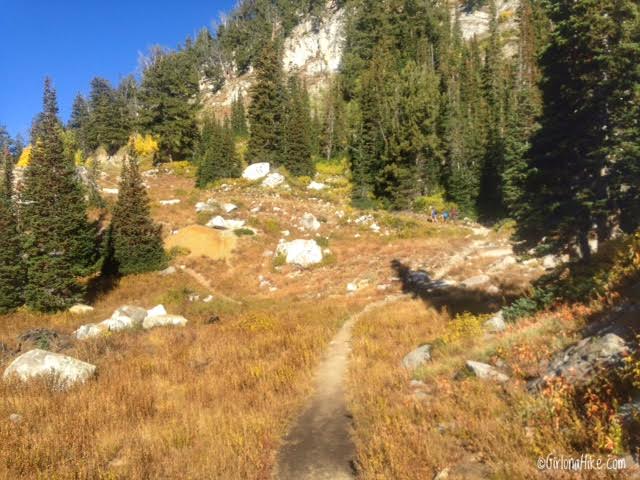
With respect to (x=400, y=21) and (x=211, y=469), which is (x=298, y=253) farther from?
(x=400, y=21)

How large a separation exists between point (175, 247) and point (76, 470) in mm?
31486

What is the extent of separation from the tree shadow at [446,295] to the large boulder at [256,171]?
1271 inches

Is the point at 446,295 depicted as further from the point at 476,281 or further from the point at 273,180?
the point at 273,180

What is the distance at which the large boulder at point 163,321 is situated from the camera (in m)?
21.4

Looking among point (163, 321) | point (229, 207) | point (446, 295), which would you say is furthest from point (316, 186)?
point (163, 321)

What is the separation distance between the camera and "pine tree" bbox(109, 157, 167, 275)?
111ft

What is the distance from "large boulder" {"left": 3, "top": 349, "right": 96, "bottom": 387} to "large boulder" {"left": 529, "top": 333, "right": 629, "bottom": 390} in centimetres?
1145

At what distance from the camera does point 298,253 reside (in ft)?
117

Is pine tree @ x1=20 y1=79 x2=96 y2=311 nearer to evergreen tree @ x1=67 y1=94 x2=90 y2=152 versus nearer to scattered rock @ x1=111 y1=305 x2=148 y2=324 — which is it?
scattered rock @ x1=111 y1=305 x2=148 y2=324

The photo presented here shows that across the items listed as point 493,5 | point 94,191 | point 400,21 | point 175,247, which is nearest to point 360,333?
point 175,247

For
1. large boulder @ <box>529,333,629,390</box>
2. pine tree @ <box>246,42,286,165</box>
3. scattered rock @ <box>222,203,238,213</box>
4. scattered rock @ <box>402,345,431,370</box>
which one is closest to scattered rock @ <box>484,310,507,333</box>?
scattered rock @ <box>402,345,431,370</box>

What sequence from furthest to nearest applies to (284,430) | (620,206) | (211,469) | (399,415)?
1. (620,206)
2. (284,430)
3. (399,415)
4. (211,469)

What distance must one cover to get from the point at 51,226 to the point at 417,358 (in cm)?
2598

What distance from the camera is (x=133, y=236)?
112ft
